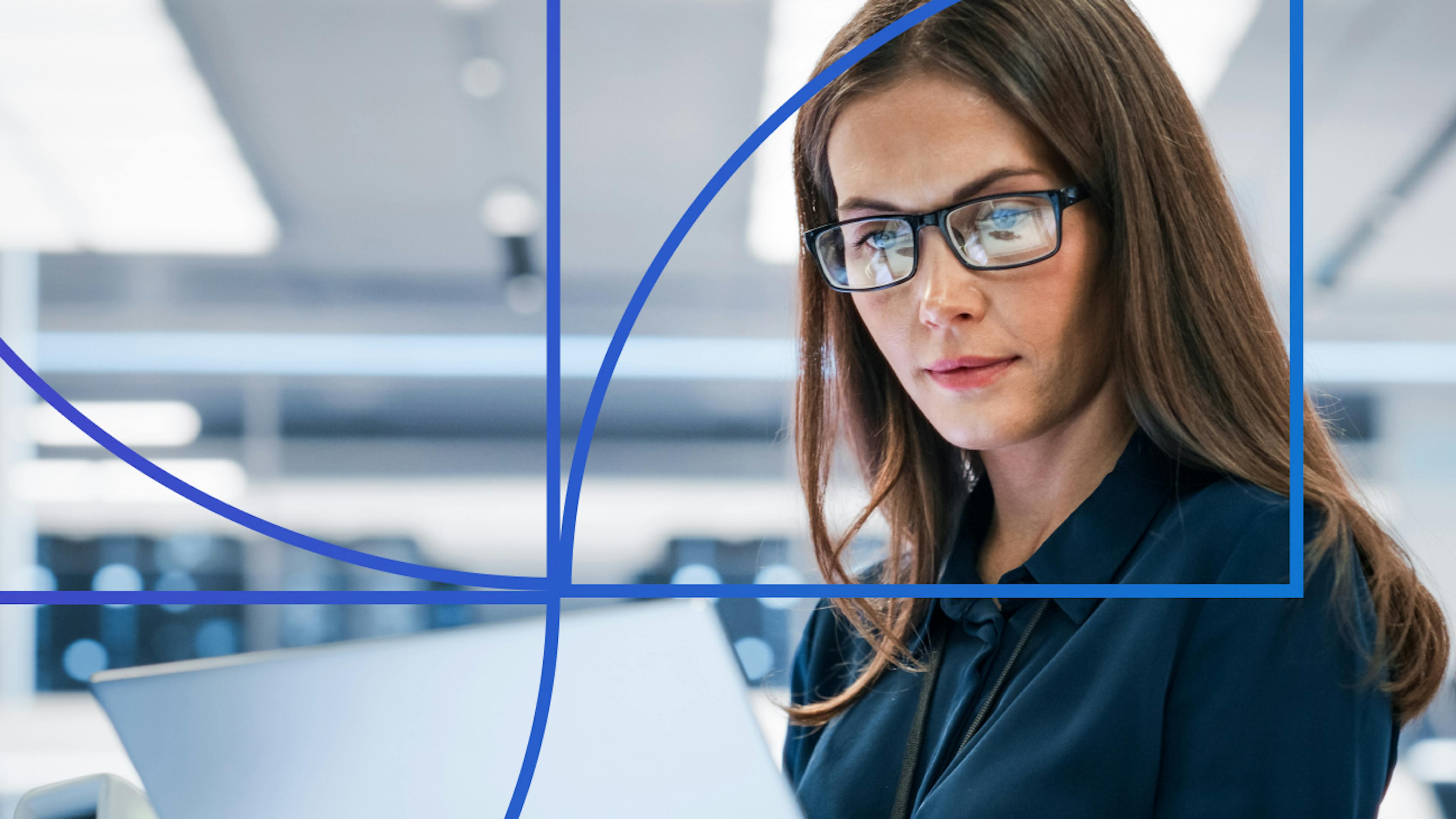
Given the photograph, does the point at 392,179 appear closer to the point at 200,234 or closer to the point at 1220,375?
the point at 200,234

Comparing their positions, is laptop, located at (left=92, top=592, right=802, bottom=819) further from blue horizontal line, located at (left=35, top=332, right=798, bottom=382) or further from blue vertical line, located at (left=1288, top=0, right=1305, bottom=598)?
blue horizontal line, located at (left=35, top=332, right=798, bottom=382)

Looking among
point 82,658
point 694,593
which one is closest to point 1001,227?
point 694,593

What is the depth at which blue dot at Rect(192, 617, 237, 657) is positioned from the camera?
4.50 metres

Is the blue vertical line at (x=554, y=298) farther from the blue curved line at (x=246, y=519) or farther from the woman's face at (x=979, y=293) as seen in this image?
the woman's face at (x=979, y=293)

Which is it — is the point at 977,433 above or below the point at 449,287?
below

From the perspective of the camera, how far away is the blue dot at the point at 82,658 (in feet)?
15.0

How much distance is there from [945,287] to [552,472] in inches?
10.9

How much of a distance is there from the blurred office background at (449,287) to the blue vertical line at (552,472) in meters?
2.42

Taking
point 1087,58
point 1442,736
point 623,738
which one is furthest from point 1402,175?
point 623,738

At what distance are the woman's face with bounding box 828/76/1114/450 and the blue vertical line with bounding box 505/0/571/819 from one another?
0.22 meters

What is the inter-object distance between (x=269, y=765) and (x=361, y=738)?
0.16ft

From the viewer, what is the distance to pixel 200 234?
455 cm

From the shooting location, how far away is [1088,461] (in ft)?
2.74

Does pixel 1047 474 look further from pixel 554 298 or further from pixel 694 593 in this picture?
pixel 554 298
